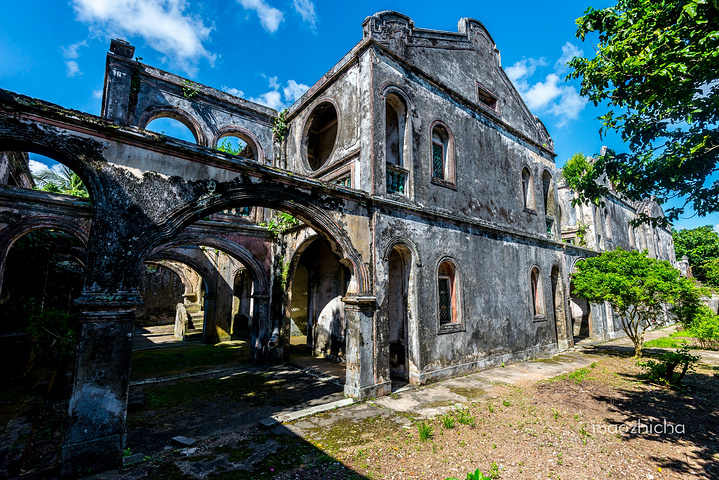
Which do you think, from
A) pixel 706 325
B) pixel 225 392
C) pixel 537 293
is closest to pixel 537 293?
pixel 537 293

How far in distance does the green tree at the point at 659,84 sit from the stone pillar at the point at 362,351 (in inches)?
252

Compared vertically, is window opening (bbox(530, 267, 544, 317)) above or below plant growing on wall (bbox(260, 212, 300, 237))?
below

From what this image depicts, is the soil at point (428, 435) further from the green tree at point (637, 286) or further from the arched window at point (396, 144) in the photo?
the arched window at point (396, 144)

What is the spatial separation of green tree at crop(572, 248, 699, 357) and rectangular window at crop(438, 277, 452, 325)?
19.1ft

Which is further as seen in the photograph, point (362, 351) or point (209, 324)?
point (209, 324)

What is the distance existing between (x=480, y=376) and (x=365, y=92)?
25.8 ft

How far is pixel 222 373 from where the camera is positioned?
32.1 ft

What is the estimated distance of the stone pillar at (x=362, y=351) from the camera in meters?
7.00

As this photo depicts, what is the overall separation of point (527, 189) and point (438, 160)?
5.29m

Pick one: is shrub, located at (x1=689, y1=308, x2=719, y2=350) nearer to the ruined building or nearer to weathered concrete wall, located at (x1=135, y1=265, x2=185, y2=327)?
the ruined building

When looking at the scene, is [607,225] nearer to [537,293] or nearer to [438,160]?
→ [537,293]

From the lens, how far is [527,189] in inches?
527

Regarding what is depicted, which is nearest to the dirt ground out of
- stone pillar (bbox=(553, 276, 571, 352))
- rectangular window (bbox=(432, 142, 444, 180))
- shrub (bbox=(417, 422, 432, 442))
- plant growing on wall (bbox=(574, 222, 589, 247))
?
shrub (bbox=(417, 422, 432, 442))

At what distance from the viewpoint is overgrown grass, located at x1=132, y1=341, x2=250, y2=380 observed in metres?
10.1
